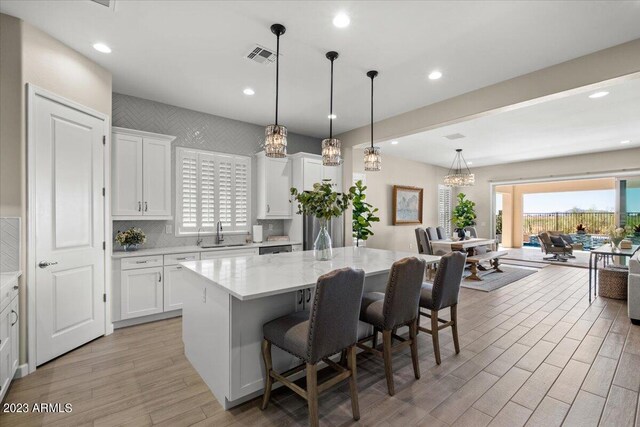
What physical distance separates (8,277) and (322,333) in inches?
99.6

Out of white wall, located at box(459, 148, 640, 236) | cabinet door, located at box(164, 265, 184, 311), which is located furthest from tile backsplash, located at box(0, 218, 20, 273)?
white wall, located at box(459, 148, 640, 236)

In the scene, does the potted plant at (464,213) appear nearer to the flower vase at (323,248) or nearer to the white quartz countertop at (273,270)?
the white quartz countertop at (273,270)

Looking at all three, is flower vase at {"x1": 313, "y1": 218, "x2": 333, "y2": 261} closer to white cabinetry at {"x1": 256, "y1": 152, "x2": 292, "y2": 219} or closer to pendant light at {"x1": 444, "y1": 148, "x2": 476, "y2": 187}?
white cabinetry at {"x1": 256, "y1": 152, "x2": 292, "y2": 219}

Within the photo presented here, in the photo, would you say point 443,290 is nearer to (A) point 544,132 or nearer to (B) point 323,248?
(B) point 323,248

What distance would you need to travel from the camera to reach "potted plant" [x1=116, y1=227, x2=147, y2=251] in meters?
3.76

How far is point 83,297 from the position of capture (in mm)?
3154

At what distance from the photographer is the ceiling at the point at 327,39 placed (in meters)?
2.40

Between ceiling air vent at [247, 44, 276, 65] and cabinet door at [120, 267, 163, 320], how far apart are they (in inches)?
109

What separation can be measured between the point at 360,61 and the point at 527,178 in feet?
26.5

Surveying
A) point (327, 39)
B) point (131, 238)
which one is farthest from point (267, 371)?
point (327, 39)

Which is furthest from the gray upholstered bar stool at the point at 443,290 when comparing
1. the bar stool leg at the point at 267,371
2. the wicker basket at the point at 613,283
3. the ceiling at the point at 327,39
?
the wicker basket at the point at 613,283

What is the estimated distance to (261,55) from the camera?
3.08 meters

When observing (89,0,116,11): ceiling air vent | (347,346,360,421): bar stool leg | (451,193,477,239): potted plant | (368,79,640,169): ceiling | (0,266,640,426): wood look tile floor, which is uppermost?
(89,0,116,11): ceiling air vent

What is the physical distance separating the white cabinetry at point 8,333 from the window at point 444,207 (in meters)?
9.92
